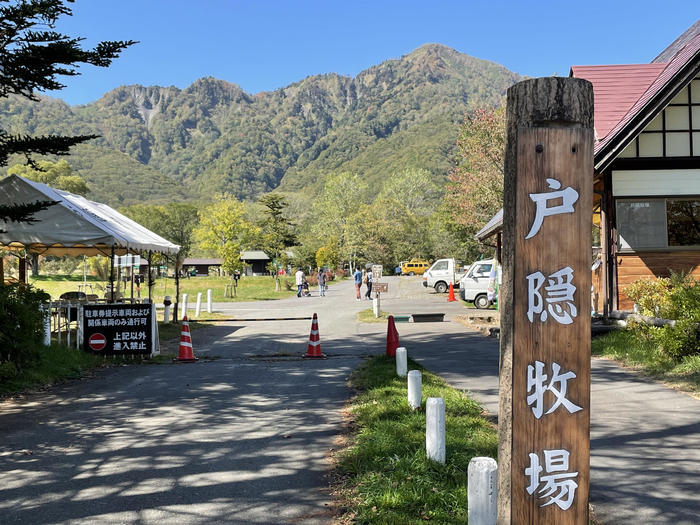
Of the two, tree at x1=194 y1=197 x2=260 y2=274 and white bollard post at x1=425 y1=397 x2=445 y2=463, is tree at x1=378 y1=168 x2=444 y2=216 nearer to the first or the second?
tree at x1=194 y1=197 x2=260 y2=274

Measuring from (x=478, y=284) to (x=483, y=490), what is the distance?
23169 mm

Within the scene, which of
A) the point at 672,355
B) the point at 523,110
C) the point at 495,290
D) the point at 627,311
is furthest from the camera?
the point at 495,290

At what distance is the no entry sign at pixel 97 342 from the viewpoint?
41.1 ft

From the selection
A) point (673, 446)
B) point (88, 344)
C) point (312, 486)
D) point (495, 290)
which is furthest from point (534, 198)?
point (495, 290)

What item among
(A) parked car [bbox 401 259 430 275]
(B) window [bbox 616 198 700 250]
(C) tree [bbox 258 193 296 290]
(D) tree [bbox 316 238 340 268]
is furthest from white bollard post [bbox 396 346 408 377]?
(D) tree [bbox 316 238 340 268]

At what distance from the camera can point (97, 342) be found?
1256cm

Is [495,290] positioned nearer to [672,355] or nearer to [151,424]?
[672,355]

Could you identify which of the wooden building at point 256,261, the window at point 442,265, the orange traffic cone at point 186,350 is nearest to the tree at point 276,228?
the window at point 442,265

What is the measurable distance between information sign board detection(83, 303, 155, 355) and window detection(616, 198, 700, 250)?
35.9 feet

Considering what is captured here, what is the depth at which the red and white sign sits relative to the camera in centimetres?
1252

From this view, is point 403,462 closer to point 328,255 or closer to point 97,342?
point 97,342

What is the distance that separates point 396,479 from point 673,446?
304 centimetres

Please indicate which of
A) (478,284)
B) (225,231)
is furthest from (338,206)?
(478,284)

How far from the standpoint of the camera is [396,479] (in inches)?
195
